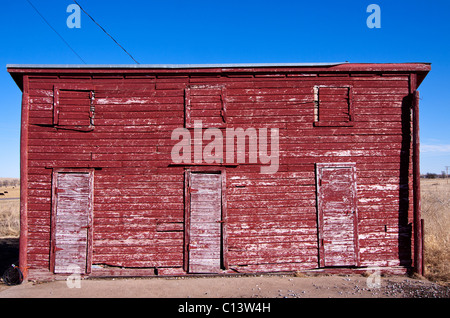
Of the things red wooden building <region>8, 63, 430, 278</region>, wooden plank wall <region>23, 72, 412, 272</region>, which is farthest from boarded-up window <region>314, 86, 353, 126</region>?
wooden plank wall <region>23, 72, 412, 272</region>

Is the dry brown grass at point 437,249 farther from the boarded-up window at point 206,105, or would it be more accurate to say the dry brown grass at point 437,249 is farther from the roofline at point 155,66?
the boarded-up window at point 206,105

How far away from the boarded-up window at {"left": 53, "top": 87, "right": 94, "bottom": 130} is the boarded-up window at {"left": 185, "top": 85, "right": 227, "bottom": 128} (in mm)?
2425

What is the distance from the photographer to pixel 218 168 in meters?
7.36

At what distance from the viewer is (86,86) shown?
7441 millimetres

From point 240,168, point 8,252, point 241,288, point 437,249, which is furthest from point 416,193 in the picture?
point 8,252

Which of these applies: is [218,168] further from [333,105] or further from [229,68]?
[333,105]

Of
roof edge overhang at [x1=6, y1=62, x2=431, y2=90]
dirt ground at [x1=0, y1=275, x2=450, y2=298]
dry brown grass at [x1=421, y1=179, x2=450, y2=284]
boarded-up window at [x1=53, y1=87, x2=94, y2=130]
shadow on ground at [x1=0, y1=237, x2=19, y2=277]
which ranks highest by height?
roof edge overhang at [x1=6, y1=62, x2=431, y2=90]

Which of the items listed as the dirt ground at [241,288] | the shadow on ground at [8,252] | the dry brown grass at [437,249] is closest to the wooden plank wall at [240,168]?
the dirt ground at [241,288]

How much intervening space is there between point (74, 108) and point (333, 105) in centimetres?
652

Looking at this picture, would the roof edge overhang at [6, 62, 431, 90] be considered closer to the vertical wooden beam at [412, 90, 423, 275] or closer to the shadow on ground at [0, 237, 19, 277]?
the vertical wooden beam at [412, 90, 423, 275]

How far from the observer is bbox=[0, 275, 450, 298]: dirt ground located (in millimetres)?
6043

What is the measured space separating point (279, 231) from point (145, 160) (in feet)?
12.3

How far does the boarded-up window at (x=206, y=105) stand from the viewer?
24.4ft

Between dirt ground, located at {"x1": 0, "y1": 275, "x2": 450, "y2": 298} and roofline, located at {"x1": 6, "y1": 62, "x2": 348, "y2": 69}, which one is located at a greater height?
roofline, located at {"x1": 6, "y1": 62, "x2": 348, "y2": 69}
